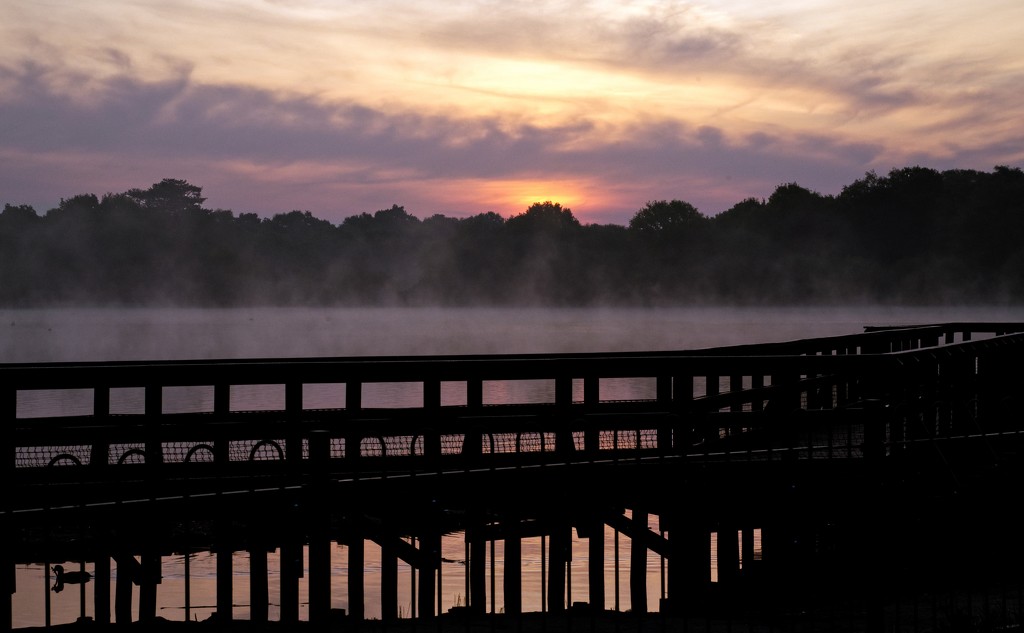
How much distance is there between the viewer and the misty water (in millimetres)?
14227

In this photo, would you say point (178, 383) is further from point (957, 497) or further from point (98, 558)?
point (957, 497)

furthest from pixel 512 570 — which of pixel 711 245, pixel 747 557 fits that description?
pixel 711 245

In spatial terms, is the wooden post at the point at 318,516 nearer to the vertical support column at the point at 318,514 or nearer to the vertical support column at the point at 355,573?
the vertical support column at the point at 318,514

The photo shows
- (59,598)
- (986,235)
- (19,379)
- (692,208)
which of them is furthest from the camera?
(692,208)

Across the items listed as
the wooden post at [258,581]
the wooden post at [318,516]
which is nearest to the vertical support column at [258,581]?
the wooden post at [258,581]

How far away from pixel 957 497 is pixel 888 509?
1852 millimetres

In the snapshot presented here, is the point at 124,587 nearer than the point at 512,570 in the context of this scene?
Yes

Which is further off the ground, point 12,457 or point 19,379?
point 19,379

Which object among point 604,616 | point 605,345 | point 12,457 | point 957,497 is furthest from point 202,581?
point 605,345

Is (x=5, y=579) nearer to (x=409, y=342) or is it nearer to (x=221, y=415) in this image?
(x=221, y=415)

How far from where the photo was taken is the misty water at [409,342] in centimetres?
1423

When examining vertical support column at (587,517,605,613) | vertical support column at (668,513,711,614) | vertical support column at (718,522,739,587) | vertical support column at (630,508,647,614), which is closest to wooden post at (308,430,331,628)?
vertical support column at (668,513,711,614)

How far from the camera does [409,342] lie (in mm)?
115500

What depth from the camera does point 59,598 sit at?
542 inches
